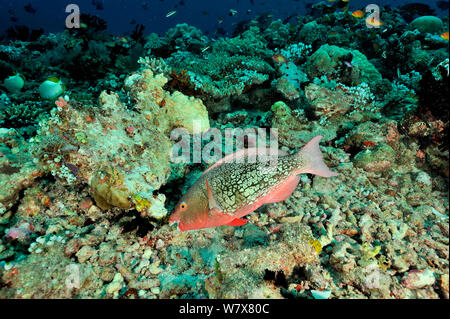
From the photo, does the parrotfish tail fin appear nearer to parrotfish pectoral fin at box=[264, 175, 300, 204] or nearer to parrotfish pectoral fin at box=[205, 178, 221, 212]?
parrotfish pectoral fin at box=[264, 175, 300, 204]

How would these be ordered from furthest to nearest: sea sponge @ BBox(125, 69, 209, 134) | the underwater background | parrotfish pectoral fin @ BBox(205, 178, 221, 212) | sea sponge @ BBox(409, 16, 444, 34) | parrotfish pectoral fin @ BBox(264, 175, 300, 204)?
sea sponge @ BBox(409, 16, 444, 34) → sea sponge @ BBox(125, 69, 209, 134) → parrotfish pectoral fin @ BBox(264, 175, 300, 204) → parrotfish pectoral fin @ BBox(205, 178, 221, 212) → the underwater background

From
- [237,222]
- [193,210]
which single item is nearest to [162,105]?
[193,210]

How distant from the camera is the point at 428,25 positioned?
1082cm

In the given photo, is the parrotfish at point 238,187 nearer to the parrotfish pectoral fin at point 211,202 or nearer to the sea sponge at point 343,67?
the parrotfish pectoral fin at point 211,202

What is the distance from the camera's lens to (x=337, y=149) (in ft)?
14.7

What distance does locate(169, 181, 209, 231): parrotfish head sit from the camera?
251cm

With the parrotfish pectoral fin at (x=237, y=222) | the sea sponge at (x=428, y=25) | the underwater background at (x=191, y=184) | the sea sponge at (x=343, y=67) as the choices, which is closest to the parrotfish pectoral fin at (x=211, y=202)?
the parrotfish pectoral fin at (x=237, y=222)

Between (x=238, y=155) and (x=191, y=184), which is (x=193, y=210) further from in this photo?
(x=191, y=184)

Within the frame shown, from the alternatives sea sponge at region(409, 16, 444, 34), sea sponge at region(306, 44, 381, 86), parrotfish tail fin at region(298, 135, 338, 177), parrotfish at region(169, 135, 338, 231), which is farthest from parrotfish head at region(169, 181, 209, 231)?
sea sponge at region(409, 16, 444, 34)

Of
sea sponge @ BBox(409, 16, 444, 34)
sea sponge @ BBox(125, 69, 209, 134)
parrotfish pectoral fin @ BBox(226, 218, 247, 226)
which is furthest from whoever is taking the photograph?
sea sponge @ BBox(409, 16, 444, 34)

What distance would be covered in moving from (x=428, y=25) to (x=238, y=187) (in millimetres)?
14720

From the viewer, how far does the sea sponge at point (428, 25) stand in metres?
10.7
